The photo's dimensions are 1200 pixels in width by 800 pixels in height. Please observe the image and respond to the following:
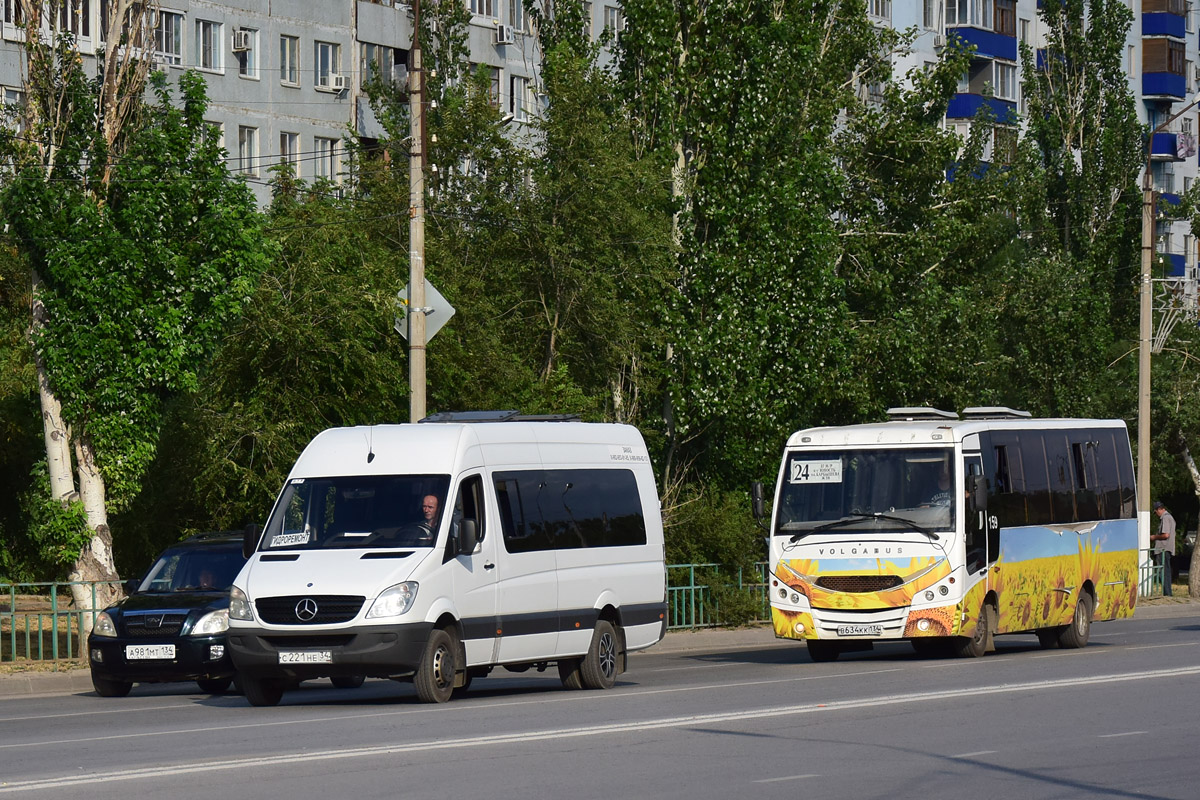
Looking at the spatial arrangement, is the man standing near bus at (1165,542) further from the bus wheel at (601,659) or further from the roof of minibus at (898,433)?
the bus wheel at (601,659)

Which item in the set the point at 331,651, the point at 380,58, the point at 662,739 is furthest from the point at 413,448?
the point at 380,58

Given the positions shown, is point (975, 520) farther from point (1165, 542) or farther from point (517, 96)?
point (517, 96)

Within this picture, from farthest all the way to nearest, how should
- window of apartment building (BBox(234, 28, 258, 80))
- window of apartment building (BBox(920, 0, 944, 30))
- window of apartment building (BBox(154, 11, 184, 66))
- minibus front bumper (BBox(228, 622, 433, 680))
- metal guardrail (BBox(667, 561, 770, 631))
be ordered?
window of apartment building (BBox(920, 0, 944, 30)), window of apartment building (BBox(234, 28, 258, 80)), window of apartment building (BBox(154, 11, 184, 66)), metal guardrail (BBox(667, 561, 770, 631)), minibus front bumper (BBox(228, 622, 433, 680))

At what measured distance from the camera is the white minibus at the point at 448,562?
1656 centimetres

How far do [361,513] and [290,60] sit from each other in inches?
1653

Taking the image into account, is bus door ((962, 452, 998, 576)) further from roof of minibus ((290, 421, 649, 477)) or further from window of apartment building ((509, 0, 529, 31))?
window of apartment building ((509, 0, 529, 31))

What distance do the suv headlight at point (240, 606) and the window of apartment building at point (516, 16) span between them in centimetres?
4908

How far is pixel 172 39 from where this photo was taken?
2106 inches

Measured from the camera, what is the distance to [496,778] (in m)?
11.2

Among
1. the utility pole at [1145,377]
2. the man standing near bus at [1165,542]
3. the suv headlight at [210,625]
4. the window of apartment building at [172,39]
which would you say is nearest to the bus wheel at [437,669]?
the suv headlight at [210,625]

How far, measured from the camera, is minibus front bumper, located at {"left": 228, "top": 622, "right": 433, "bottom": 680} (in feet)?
53.7

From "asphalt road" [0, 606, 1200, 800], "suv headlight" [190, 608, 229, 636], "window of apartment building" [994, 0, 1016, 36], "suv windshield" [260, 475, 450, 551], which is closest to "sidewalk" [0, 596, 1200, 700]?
"asphalt road" [0, 606, 1200, 800]

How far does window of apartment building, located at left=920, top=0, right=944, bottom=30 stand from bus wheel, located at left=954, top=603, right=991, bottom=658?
59.3 metres

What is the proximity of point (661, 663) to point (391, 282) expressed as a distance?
8859 mm
